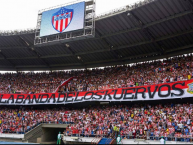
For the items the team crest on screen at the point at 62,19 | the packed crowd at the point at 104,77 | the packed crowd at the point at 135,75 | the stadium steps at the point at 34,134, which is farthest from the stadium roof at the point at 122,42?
the stadium steps at the point at 34,134

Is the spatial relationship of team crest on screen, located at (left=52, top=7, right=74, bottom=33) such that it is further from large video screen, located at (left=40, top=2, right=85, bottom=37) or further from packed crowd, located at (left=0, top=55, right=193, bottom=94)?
packed crowd, located at (left=0, top=55, right=193, bottom=94)

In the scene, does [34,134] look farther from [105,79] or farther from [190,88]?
[190,88]

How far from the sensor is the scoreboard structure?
2603cm

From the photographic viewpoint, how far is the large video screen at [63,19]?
2658cm

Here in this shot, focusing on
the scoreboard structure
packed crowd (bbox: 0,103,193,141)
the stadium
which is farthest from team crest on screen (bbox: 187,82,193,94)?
the scoreboard structure

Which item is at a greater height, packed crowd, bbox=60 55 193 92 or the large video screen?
the large video screen

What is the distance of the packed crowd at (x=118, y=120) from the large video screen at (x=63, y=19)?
35.9 ft

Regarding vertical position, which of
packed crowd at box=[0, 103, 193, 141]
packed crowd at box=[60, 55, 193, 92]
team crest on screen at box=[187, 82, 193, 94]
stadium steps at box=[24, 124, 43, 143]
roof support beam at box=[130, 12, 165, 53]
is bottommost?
stadium steps at box=[24, 124, 43, 143]

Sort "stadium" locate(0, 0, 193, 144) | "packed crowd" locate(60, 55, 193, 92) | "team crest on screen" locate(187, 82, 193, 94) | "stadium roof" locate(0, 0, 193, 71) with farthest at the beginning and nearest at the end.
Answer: "packed crowd" locate(60, 55, 193, 92) < "stadium roof" locate(0, 0, 193, 71) < "stadium" locate(0, 0, 193, 144) < "team crest on screen" locate(187, 82, 193, 94)

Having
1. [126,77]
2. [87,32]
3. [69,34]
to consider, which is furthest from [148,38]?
[69,34]

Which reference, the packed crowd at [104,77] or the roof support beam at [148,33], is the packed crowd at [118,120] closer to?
the packed crowd at [104,77]

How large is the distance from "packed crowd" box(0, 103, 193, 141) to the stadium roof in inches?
363

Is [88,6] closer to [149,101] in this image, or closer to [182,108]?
[149,101]

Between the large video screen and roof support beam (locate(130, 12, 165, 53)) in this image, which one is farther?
the large video screen
